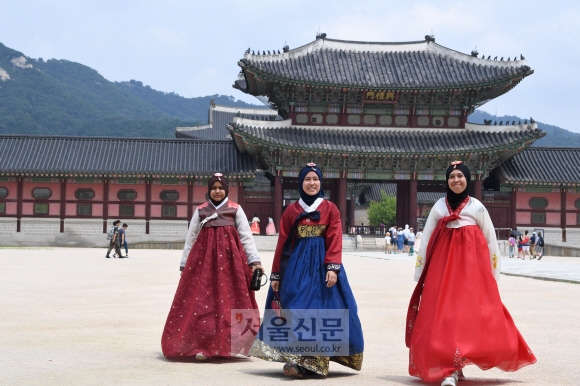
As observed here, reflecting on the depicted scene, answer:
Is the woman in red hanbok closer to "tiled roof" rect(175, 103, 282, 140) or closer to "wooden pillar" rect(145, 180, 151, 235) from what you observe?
"wooden pillar" rect(145, 180, 151, 235)

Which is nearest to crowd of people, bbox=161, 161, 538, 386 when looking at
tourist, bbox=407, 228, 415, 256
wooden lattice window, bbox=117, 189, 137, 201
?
tourist, bbox=407, 228, 415, 256

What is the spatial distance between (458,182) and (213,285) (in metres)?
2.57

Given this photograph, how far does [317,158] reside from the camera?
1446 inches

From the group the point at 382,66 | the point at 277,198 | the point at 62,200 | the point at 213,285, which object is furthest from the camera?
the point at 382,66

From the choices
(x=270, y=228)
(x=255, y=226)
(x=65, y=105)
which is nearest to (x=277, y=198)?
(x=270, y=228)

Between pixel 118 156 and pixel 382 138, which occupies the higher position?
pixel 382 138

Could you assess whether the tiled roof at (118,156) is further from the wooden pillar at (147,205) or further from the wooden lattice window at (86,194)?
the wooden lattice window at (86,194)

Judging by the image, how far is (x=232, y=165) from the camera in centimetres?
3703

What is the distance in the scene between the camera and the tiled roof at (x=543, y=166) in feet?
121

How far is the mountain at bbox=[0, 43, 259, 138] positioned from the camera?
108 metres

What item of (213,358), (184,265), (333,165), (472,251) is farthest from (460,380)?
(333,165)

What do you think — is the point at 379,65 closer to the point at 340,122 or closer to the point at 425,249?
the point at 340,122

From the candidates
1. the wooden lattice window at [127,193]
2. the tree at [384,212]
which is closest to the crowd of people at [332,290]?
the wooden lattice window at [127,193]

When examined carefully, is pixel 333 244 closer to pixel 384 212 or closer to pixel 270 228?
pixel 270 228
